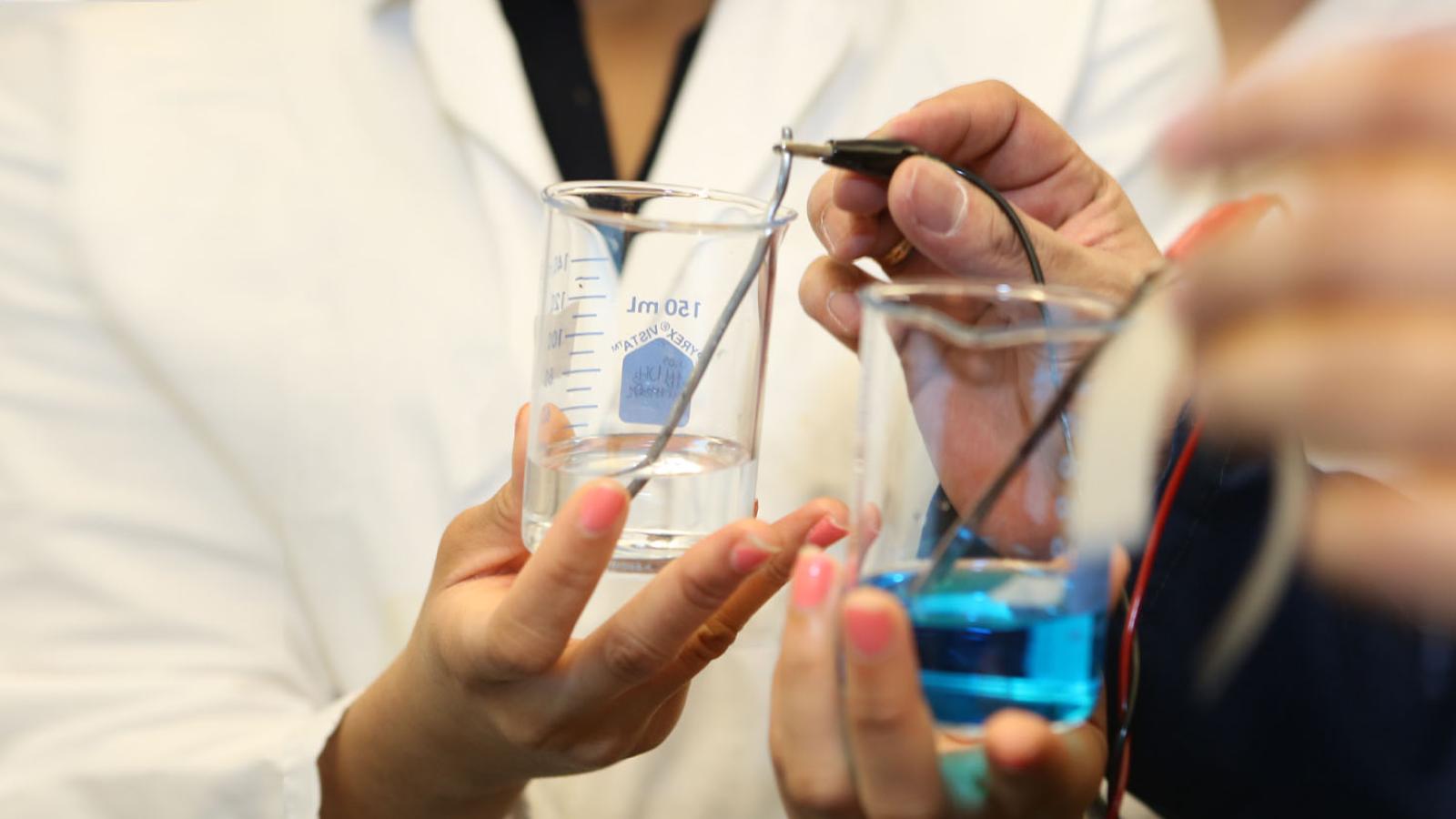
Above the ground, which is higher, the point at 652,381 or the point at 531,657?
the point at 652,381

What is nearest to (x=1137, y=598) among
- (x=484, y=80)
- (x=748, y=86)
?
(x=748, y=86)

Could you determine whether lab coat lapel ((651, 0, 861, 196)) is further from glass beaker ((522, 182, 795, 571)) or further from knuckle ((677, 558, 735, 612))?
knuckle ((677, 558, 735, 612))

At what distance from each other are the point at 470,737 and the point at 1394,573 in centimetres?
58

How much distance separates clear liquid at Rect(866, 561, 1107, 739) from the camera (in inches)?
21.1

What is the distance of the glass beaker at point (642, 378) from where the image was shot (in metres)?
0.69

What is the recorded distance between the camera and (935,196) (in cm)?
71

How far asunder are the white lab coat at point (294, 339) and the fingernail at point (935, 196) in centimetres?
44

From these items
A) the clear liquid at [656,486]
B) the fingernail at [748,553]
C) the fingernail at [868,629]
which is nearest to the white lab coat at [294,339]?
the clear liquid at [656,486]

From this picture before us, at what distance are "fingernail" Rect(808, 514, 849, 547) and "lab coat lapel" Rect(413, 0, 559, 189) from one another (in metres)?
0.54

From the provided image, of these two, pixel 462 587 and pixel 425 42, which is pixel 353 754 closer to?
pixel 462 587

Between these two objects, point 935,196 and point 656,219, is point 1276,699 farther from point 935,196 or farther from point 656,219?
point 656,219

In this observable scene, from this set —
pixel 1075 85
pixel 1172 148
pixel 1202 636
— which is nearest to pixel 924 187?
pixel 1172 148

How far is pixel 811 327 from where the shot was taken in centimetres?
117

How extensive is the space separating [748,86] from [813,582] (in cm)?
76
